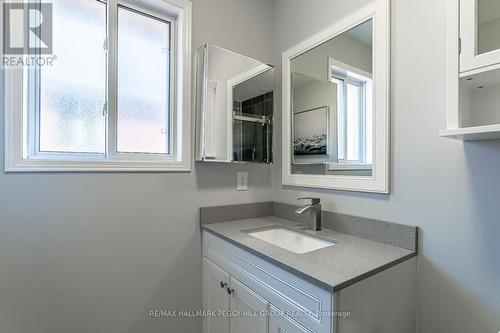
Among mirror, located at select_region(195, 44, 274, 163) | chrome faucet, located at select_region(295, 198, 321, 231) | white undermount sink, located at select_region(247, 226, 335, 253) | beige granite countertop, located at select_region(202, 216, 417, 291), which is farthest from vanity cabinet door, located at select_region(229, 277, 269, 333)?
mirror, located at select_region(195, 44, 274, 163)

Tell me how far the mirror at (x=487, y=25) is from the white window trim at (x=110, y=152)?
4.46ft

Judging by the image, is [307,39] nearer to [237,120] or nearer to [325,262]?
[237,120]

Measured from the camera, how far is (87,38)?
139 cm

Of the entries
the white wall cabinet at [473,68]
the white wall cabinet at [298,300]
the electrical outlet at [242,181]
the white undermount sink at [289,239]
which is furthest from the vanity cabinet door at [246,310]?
the white wall cabinet at [473,68]

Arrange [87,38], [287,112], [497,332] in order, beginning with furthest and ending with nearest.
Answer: [287,112], [87,38], [497,332]

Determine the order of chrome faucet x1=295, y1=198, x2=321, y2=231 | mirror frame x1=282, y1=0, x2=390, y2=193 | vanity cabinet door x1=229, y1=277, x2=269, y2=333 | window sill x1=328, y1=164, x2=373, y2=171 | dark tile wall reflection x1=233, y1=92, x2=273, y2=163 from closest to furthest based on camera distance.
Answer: vanity cabinet door x1=229, y1=277, x2=269, y2=333 → mirror frame x1=282, y1=0, x2=390, y2=193 → window sill x1=328, y1=164, x2=373, y2=171 → chrome faucet x1=295, y1=198, x2=321, y2=231 → dark tile wall reflection x1=233, y1=92, x2=273, y2=163

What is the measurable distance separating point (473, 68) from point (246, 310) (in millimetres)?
1309

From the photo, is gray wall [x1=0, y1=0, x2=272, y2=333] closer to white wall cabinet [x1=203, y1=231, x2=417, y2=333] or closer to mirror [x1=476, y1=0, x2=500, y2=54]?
white wall cabinet [x1=203, y1=231, x2=417, y2=333]

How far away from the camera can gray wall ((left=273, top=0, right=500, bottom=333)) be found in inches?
37.6

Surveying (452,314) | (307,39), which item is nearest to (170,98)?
(307,39)

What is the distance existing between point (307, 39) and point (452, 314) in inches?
63.4

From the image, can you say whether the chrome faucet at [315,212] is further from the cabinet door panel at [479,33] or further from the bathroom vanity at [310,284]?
the cabinet door panel at [479,33]

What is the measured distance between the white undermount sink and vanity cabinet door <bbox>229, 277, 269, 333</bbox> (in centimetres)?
33

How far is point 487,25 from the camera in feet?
2.76
